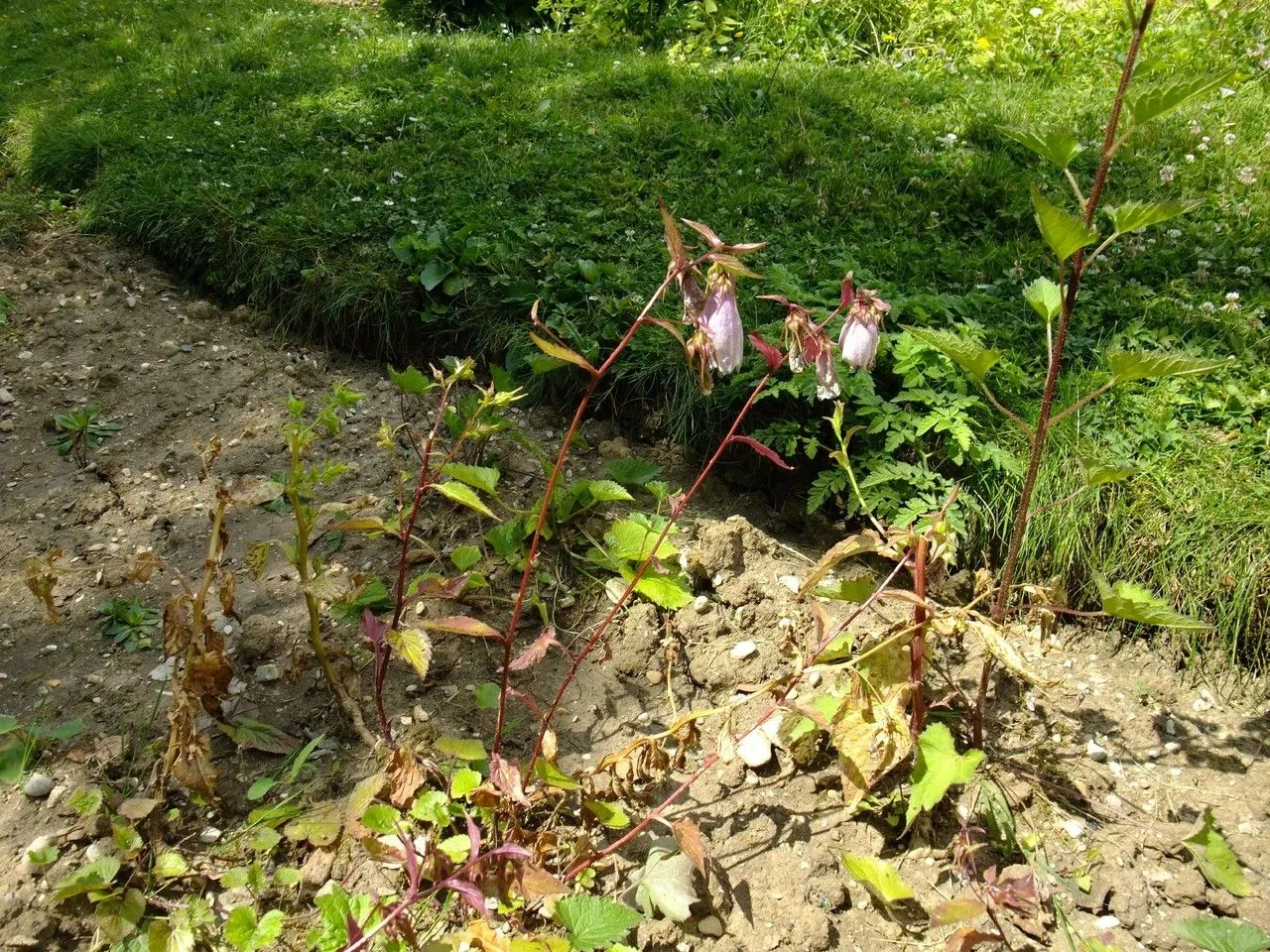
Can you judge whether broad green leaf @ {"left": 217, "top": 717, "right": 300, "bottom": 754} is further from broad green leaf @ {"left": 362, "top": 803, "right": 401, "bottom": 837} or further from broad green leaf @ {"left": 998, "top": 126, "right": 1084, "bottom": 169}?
broad green leaf @ {"left": 998, "top": 126, "right": 1084, "bottom": 169}

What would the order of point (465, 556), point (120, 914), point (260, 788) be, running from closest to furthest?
point (120, 914) → point (260, 788) → point (465, 556)

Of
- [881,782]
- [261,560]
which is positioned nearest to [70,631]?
[261,560]

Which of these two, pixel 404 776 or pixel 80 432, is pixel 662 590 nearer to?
pixel 404 776

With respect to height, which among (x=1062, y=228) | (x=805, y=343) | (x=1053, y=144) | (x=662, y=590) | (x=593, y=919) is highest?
(x=1053, y=144)

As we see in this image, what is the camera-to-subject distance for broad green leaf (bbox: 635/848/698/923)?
1.79m

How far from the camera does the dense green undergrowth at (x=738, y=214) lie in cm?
262

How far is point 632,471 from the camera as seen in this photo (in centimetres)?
275

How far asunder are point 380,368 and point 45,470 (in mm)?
1060

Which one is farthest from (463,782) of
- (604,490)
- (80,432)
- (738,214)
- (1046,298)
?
(738,214)

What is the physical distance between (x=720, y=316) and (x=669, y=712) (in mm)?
1030

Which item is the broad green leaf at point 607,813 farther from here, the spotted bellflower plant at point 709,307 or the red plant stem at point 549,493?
the spotted bellflower plant at point 709,307

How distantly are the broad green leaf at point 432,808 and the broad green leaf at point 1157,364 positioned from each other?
1.48m

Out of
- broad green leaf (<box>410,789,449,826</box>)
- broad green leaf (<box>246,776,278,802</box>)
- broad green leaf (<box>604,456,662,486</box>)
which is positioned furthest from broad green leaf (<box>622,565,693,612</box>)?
broad green leaf (<box>246,776,278,802</box>)

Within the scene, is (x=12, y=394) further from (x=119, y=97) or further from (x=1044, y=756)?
(x=1044, y=756)
